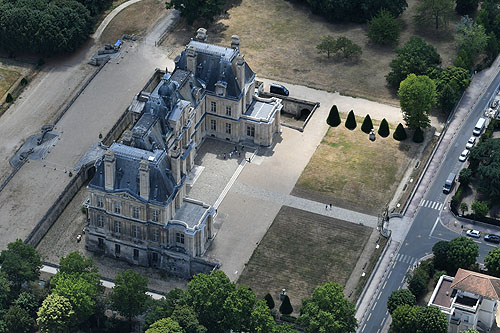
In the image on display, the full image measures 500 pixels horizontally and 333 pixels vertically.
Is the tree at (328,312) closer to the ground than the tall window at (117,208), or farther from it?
farther from it

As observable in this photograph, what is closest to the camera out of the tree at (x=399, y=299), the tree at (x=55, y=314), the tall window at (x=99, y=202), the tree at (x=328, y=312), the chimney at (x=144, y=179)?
the tree at (x=328, y=312)

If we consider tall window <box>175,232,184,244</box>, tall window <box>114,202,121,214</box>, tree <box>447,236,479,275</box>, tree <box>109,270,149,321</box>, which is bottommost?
tree <box>109,270,149,321</box>

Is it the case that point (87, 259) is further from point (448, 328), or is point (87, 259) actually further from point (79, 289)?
point (448, 328)

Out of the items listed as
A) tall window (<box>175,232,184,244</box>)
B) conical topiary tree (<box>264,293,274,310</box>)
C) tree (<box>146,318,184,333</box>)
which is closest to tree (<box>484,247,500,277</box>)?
conical topiary tree (<box>264,293,274,310</box>)

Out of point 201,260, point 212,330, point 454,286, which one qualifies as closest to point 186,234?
point 201,260

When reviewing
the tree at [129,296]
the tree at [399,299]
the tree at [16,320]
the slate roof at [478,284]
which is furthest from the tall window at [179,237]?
the slate roof at [478,284]

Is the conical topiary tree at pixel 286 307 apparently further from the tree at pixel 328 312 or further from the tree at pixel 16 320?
the tree at pixel 16 320

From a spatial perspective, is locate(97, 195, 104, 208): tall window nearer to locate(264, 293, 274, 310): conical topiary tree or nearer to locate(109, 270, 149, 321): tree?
locate(109, 270, 149, 321): tree
